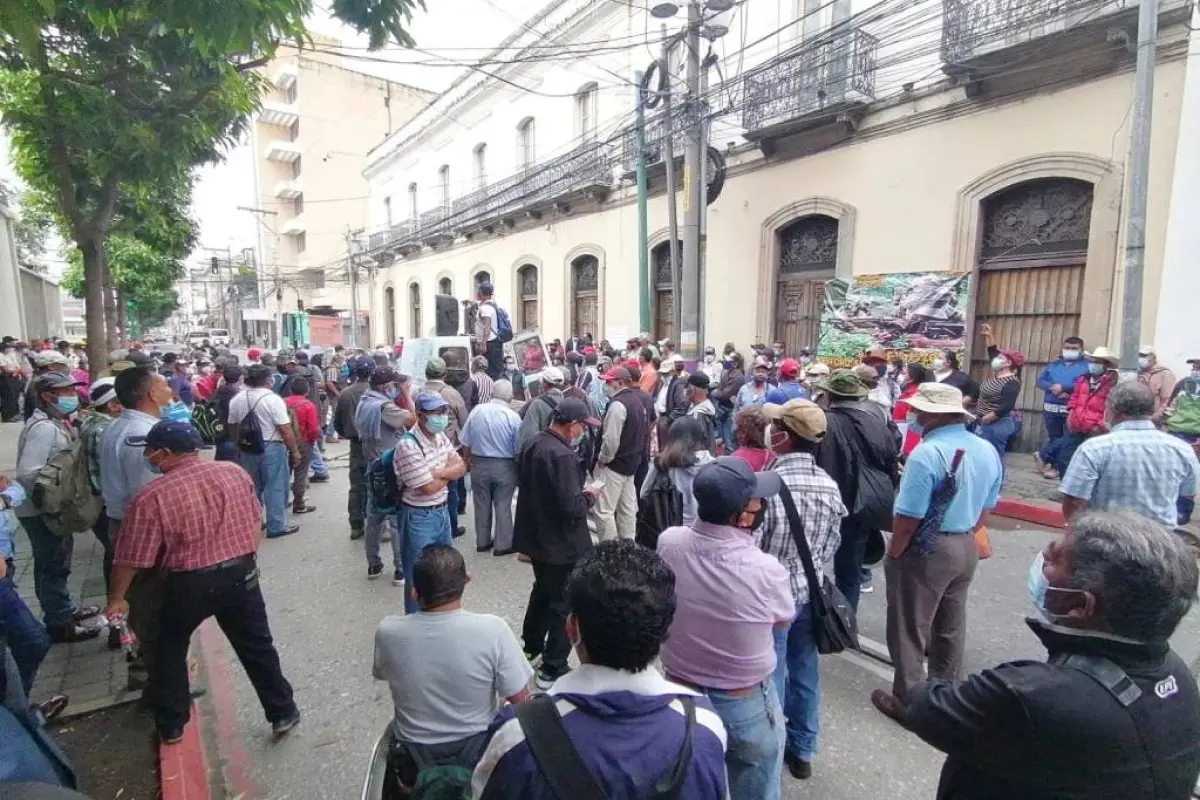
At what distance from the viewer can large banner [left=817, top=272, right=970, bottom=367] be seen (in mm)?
9680

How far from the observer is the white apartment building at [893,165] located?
25.8ft

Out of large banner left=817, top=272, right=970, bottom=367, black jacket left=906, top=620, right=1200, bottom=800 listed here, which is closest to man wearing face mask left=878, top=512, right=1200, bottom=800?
black jacket left=906, top=620, right=1200, bottom=800

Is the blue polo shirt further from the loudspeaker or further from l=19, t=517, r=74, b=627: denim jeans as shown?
the loudspeaker

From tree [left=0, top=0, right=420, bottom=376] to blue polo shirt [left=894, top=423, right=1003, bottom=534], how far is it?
3639 mm

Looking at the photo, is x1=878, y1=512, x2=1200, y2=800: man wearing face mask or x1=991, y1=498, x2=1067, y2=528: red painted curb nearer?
x1=878, y1=512, x2=1200, y2=800: man wearing face mask

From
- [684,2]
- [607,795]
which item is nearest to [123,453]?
[607,795]

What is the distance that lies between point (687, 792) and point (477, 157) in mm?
24976

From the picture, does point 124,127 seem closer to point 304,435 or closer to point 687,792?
point 304,435

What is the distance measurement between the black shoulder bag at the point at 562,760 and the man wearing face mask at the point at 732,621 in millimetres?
855

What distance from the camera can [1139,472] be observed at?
3.30 metres

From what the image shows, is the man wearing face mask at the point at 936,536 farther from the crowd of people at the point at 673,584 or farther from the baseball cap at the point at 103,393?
the baseball cap at the point at 103,393

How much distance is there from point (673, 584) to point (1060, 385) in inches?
327

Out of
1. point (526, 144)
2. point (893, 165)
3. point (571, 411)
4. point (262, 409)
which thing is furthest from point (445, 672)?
point (526, 144)

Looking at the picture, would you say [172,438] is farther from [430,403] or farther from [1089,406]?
[1089,406]
